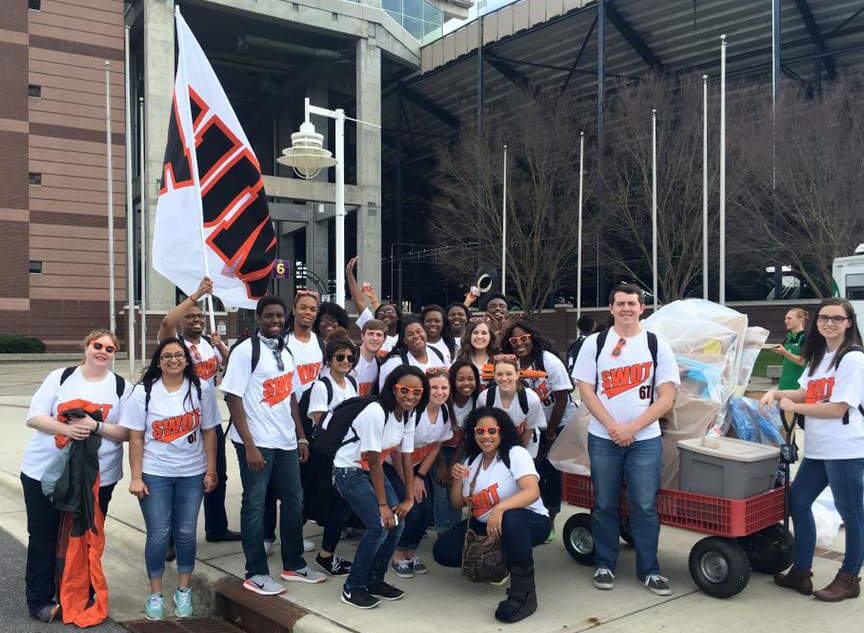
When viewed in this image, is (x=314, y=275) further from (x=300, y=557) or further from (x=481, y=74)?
(x=300, y=557)

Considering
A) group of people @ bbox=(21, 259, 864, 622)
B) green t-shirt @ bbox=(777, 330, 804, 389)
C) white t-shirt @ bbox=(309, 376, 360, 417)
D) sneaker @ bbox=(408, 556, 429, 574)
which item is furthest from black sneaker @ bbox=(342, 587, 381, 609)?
green t-shirt @ bbox=(777, 330, 804, 389)

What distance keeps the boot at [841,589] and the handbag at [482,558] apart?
1.89m

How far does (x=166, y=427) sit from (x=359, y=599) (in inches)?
60.9

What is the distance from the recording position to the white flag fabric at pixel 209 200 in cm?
714

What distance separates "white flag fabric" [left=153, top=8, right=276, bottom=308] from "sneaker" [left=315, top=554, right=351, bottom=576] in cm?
274

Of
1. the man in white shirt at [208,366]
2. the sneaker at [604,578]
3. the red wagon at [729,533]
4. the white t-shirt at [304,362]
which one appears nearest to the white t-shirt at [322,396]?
the white t-shirt at [304,362]

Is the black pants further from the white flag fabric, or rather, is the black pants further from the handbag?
the white flag fabric

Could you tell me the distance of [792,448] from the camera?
4.70 metres

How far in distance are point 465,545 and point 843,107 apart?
2195 centimetres

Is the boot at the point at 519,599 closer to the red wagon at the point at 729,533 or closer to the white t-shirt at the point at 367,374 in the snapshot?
the red wagon at the point at 729,533

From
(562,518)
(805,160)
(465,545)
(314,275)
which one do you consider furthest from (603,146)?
(465,545)

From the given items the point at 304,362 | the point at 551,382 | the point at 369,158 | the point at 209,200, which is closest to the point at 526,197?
the point at 369,158

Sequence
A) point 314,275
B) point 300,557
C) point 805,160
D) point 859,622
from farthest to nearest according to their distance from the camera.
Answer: point 314,275, point 805,160, point 300,557, point 859,622

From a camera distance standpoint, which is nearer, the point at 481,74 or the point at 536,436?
the point at 536,436
